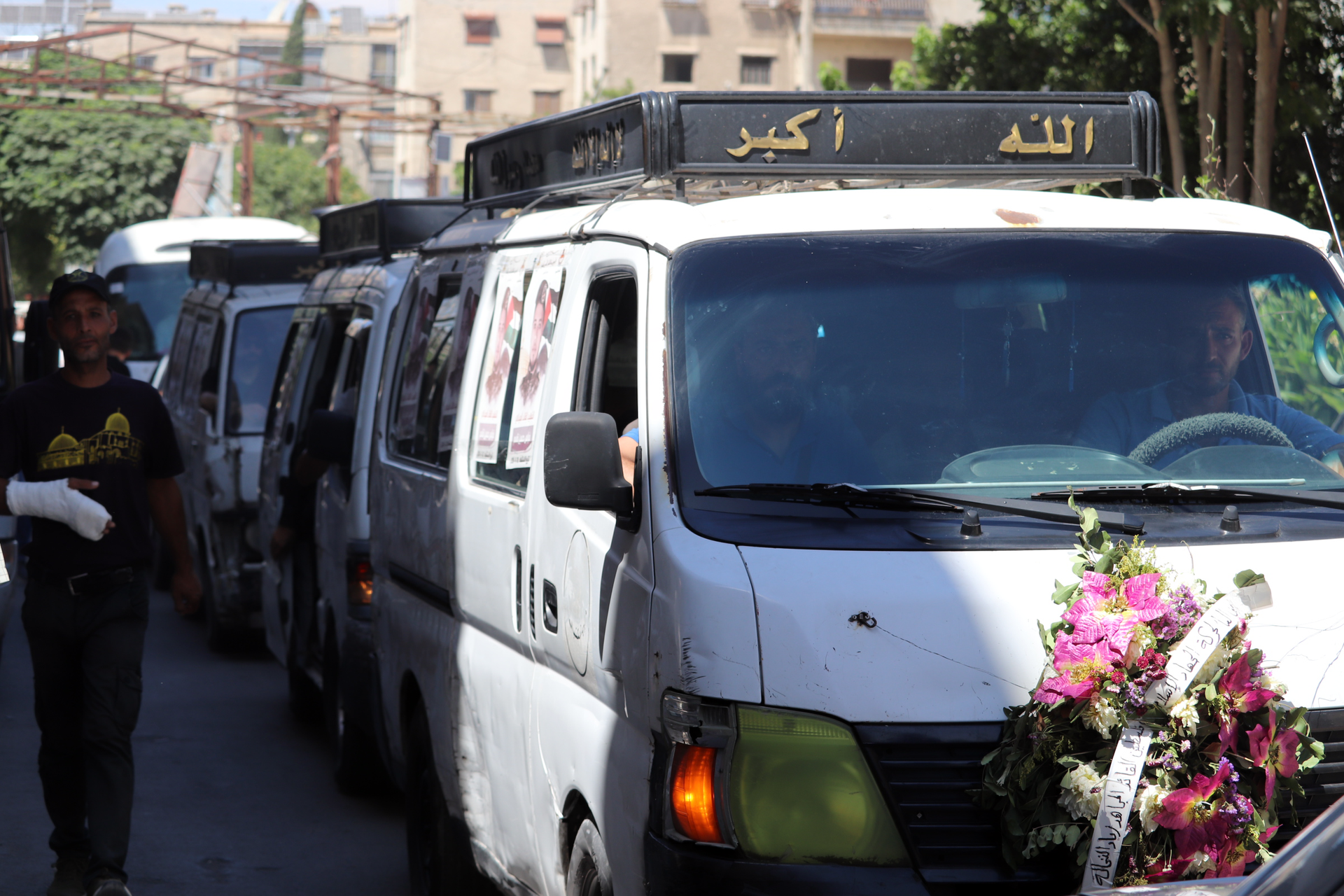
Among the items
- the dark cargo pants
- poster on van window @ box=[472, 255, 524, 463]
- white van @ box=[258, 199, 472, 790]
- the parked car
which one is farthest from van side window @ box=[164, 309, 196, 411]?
the parked car

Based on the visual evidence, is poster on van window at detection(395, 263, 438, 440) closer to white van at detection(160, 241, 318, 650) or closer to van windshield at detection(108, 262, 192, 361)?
white van at detection(160, 241, 318, 650)

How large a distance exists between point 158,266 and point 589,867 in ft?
60.3

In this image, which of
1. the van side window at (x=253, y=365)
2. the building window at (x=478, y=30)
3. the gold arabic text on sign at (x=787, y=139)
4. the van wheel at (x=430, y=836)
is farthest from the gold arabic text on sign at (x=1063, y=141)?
the building window at (x=478, y=30)

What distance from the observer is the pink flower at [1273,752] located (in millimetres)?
3012

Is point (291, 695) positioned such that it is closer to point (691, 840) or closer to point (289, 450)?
point (289, 450)

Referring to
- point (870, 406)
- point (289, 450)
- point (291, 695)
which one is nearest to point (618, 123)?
point (870, 406)

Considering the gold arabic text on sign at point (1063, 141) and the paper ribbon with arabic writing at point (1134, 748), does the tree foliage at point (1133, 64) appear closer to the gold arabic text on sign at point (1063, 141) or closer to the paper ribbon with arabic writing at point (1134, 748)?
the gold arabic text on sign at point (1063, 141)

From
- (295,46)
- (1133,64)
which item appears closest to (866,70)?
(1133,64)

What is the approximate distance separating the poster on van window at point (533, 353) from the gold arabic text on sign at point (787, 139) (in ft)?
1.86

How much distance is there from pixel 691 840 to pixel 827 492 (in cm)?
74

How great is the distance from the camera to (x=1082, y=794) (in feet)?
9.87

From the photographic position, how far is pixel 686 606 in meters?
3.17

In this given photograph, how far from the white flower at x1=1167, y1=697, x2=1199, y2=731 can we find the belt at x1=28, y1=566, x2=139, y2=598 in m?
3.82

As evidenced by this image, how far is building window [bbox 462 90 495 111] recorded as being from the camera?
8538cm
